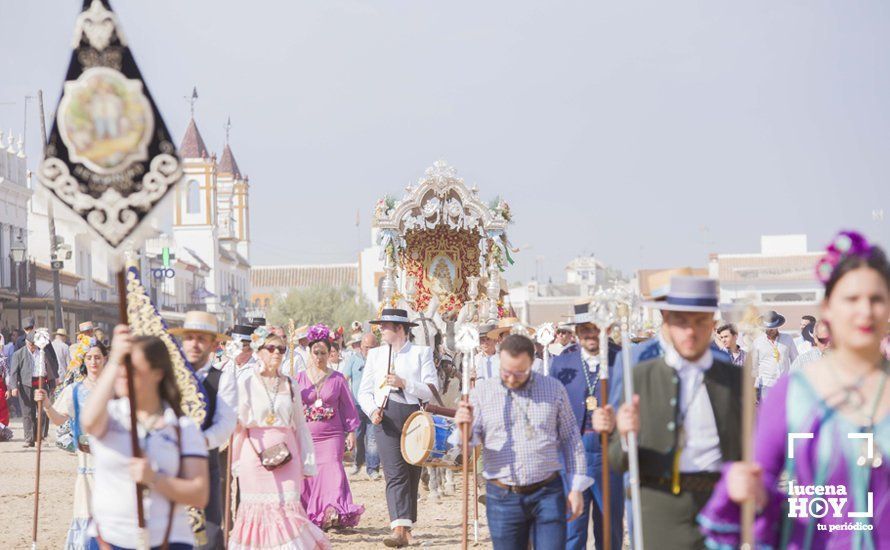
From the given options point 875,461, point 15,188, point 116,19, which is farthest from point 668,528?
point 15,188

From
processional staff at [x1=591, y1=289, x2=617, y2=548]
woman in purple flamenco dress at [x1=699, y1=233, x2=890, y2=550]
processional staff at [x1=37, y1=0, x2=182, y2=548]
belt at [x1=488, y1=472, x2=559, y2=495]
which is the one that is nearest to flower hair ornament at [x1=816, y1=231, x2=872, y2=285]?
woman in purple flamenco dress at [x1=699, y1=233, x2=890, y2=550]

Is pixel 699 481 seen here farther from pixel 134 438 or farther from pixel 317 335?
pixel 317 335

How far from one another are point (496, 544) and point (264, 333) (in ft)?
11.7

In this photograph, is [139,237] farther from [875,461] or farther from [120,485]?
[875,461]

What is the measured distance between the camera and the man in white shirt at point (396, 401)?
42.0ft

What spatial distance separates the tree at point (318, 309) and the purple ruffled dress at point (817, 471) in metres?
93.1

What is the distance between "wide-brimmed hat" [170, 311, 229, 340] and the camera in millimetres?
8750

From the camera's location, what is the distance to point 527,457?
816 cm

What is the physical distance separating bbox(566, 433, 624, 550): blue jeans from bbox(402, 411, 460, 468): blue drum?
114 inches

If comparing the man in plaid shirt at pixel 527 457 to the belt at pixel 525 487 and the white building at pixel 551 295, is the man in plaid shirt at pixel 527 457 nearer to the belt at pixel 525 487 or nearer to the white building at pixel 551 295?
the belt at pixel 525 487

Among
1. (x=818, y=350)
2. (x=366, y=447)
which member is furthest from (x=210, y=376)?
(x=366, y=447)

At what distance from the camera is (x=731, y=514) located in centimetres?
493

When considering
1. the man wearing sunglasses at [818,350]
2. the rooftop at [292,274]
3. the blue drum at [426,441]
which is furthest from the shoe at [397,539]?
Result: the rooftop at [292,274]

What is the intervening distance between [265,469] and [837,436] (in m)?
6.54
